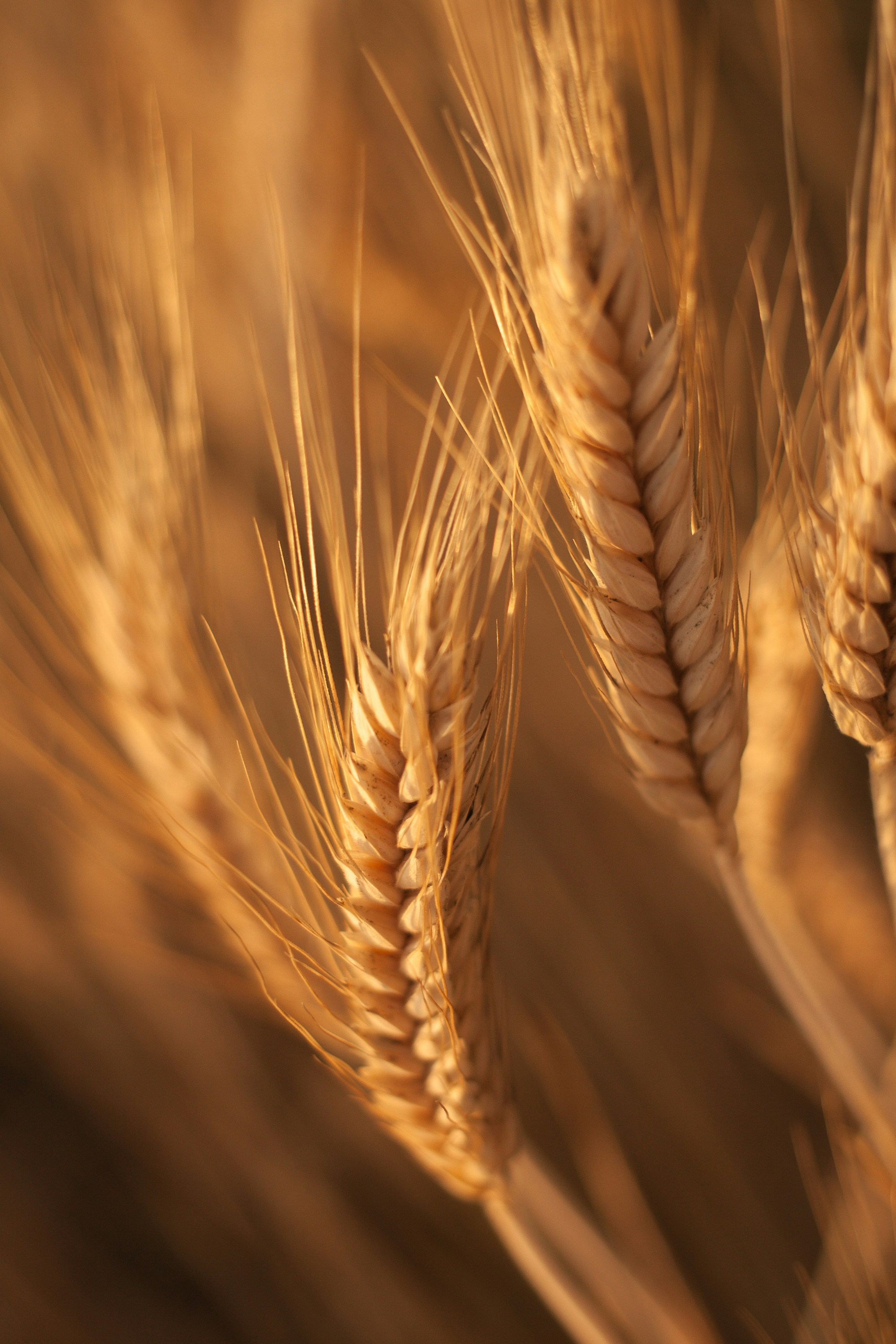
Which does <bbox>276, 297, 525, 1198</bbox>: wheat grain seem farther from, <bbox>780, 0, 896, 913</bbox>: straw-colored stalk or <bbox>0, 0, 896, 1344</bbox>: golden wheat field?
<bbox>780, 0, 896, 913</bbox>: straw-colored stalk

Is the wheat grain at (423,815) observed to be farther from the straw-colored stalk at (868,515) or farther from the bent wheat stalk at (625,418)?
the straw-colored stalk at (868,515)

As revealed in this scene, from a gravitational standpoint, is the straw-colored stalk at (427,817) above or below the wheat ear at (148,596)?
below

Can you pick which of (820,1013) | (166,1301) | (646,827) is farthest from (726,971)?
(166,1301)

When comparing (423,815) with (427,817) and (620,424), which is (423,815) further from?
(620,424)

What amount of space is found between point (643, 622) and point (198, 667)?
0.42 meters

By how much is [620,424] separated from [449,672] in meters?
0.18

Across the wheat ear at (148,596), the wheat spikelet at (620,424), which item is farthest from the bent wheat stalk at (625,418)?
the wheat ear at (148,596)

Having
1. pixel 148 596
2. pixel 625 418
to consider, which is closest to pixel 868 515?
pixel 625 418

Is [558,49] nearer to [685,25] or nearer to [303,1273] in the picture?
[685,25]

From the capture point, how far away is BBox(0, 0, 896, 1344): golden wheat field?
0.46 meters

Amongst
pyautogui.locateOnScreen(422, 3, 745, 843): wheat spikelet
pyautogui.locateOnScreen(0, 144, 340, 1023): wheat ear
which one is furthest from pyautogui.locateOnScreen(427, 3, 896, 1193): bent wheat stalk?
pyautogui.locateOnScreen(0, 144, 340, 1023): wheat ear

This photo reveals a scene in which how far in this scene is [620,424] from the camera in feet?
1.35

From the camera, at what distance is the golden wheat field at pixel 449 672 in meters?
0.46

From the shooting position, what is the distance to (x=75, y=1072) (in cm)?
114
